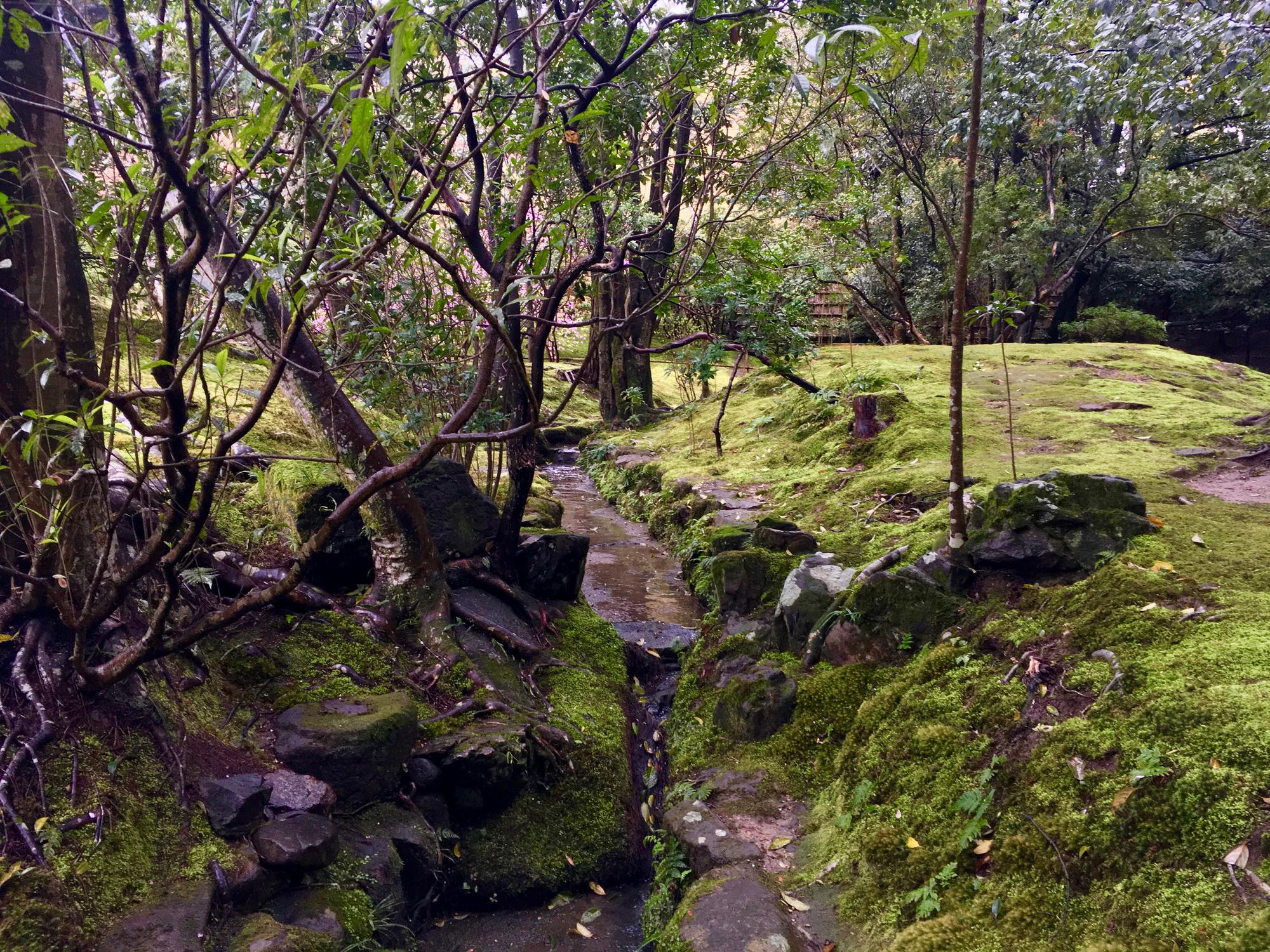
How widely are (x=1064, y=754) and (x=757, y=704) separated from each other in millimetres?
1760

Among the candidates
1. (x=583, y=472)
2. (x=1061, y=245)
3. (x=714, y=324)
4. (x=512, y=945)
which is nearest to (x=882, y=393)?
(x=714, y=324)

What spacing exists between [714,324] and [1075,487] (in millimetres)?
9747

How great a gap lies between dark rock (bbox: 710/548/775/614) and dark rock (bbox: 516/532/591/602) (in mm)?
1139

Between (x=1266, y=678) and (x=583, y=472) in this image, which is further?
(x=583, y=472)

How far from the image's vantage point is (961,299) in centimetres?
390

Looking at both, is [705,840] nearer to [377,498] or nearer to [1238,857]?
[1238,857]

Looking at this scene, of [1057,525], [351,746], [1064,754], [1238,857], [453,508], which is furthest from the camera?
[453,508]

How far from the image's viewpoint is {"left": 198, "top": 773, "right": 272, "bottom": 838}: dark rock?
2.94 m

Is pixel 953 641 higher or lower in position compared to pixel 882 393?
lower

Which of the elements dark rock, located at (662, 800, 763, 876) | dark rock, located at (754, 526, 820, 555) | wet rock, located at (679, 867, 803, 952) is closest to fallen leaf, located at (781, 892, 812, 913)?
wet rock, located at (679, 867, 803, 952)

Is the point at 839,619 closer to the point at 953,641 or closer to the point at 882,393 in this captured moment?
the point at 953,641

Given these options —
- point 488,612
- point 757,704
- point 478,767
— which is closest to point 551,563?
point 488,612

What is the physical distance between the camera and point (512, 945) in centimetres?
338

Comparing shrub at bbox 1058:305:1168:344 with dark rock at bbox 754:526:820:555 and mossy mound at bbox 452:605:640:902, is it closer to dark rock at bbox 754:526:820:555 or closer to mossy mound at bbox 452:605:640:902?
dark rock at bbox 754:526:820:555
